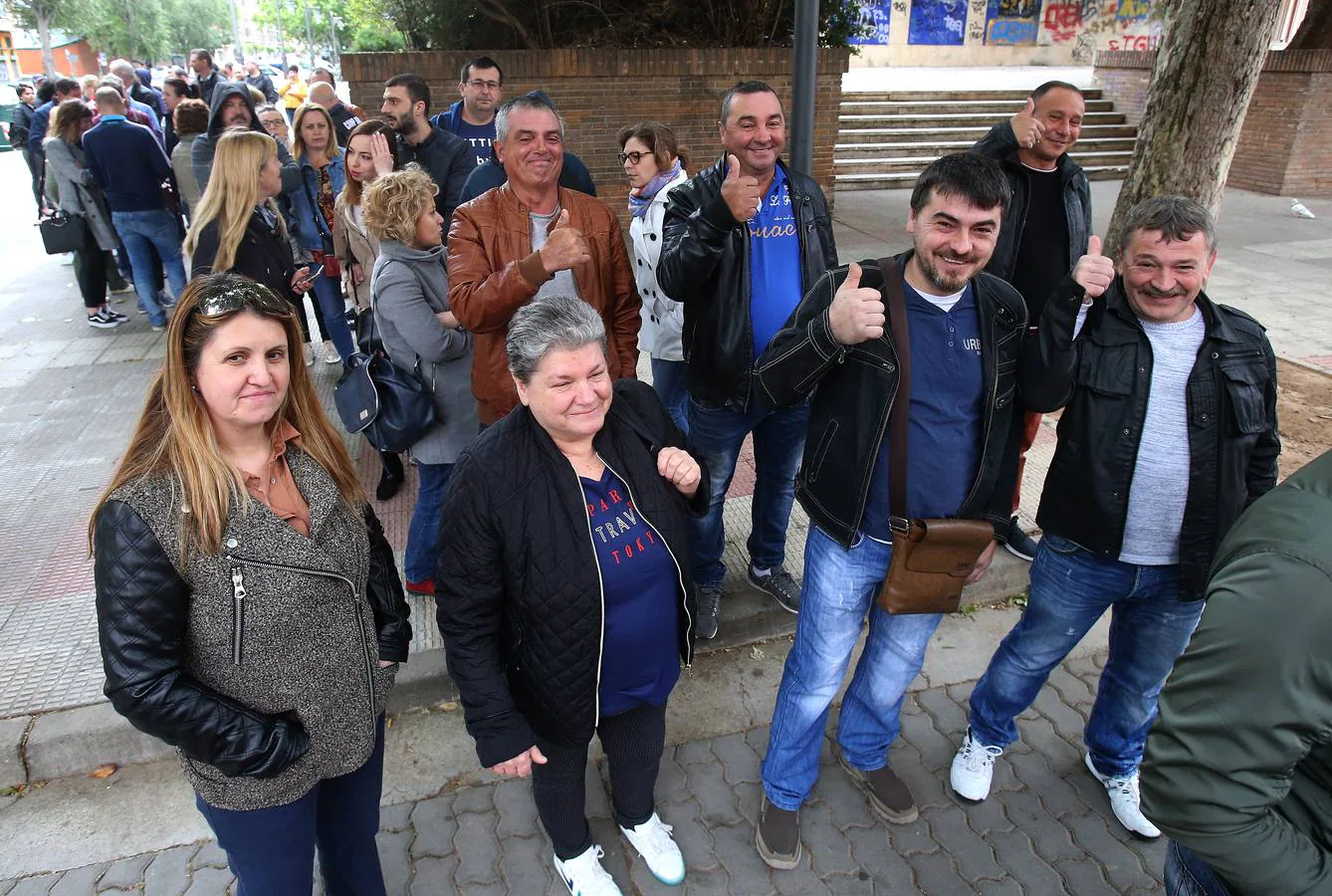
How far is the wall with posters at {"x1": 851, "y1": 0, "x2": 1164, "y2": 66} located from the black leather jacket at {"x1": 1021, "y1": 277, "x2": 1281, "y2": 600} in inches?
1093

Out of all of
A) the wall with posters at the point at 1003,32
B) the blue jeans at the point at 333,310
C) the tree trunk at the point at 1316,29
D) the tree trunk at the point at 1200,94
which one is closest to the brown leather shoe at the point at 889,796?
the tree trunk at the point at 1200,94

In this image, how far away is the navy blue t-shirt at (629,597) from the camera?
2.11 m

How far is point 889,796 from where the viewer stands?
2795 millimetres

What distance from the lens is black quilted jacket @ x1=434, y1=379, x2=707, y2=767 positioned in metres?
2.02

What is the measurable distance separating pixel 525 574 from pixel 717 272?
1471 mm

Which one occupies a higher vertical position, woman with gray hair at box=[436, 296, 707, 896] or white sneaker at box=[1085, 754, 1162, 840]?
woman with gray hair at box=[436, 296, 707, 896]

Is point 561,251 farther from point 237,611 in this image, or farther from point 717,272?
point 237,611

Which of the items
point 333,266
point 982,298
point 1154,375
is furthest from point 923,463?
point 333,266

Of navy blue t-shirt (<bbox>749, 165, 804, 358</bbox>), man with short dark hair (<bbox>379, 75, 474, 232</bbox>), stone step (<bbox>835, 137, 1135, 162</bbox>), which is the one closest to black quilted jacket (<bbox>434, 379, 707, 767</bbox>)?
navy blue t-shirt (<bbox>749, 165, 804, 358</bbox>)

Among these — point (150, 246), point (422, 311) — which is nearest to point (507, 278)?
point (422, 311)

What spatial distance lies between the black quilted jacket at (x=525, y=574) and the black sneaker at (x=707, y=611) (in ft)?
4.45

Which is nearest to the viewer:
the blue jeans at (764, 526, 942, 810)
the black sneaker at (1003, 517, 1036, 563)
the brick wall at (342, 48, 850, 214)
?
the blue jeans at (764, 526, 942, 810)

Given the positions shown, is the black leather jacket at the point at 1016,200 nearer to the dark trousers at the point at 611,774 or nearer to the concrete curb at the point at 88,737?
the dark trousers at the point at 611,774

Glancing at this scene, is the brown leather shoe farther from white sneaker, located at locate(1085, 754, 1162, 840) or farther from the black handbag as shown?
the black handbag
